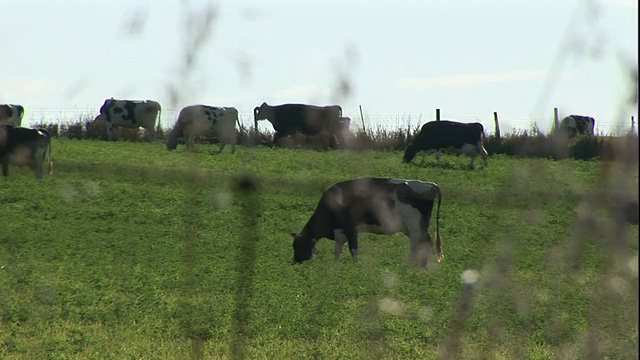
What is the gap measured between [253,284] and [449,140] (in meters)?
11.5

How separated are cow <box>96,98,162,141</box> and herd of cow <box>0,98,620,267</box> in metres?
0.03

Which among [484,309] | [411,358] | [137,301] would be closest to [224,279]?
[137,301]

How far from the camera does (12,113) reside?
29375 millimetres

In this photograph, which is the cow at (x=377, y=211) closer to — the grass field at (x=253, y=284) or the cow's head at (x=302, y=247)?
the cow's head at (x=302, y=247)

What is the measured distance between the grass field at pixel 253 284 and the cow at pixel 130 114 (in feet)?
22.7

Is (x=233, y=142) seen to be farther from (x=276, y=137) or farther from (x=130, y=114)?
(x=130, y=114)

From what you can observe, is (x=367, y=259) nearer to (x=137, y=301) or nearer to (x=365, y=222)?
(x=137, y=301)

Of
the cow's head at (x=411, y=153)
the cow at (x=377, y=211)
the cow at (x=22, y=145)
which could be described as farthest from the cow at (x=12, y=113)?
the cow at (x=377, y=211)

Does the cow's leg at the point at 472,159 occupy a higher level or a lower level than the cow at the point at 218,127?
lower

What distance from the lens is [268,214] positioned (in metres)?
16.7

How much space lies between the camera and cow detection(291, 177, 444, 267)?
22.1 feet

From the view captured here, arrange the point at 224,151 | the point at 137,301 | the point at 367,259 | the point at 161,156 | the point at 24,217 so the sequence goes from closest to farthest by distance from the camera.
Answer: the point at 137,301 < the point at 367,259 < the point at 24,217 < the point at 161,156 < the point at 224,151

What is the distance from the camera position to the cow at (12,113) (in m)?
28.6

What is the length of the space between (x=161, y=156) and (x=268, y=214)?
5.20m
